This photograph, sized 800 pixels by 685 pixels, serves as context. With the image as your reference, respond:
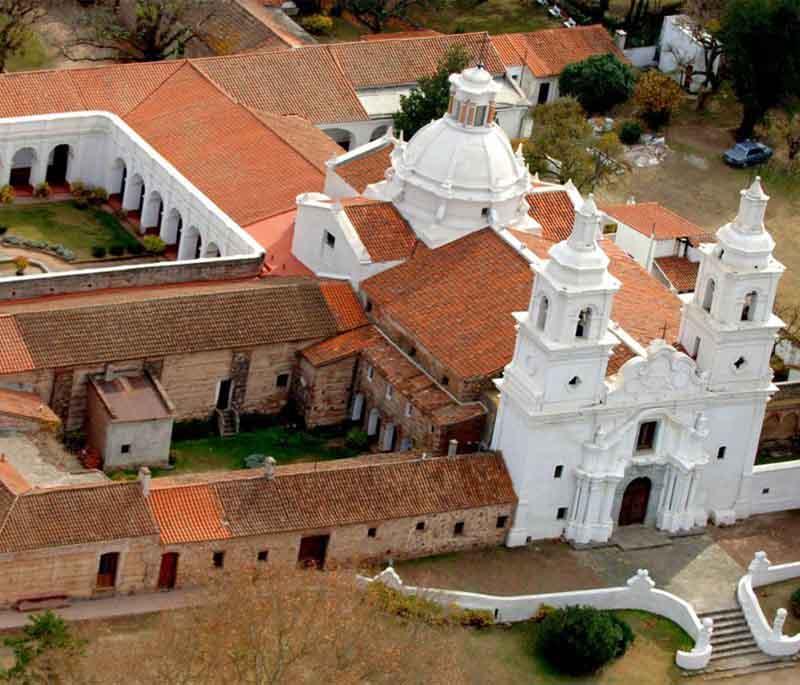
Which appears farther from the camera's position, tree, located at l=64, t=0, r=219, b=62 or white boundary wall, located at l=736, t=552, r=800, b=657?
tree, located at l=64, t=0, r=219, b=62

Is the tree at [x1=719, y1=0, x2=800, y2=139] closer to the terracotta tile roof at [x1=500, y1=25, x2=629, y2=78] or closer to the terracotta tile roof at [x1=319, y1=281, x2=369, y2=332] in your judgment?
the terracotta tile roof at [x1=500, y1=25, x2=629, y2=78]

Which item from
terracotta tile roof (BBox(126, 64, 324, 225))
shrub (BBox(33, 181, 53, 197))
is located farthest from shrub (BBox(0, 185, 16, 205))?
Result: terracotta tile roof (BBox(126, 64, 324, 225))

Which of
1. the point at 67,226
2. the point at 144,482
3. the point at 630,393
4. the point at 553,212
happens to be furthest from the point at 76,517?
the point at 67,226

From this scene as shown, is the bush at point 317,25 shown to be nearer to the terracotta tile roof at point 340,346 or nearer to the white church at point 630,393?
the terracotta tile roof at point 340,346

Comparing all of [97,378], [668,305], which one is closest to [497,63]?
[668,305]

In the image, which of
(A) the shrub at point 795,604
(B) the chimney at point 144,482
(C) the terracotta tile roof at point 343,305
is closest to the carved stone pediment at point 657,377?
(A) the shrub at point 795,604

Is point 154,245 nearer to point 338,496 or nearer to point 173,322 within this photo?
point 173,322

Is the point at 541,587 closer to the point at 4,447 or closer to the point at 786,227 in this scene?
the point at 4,447
